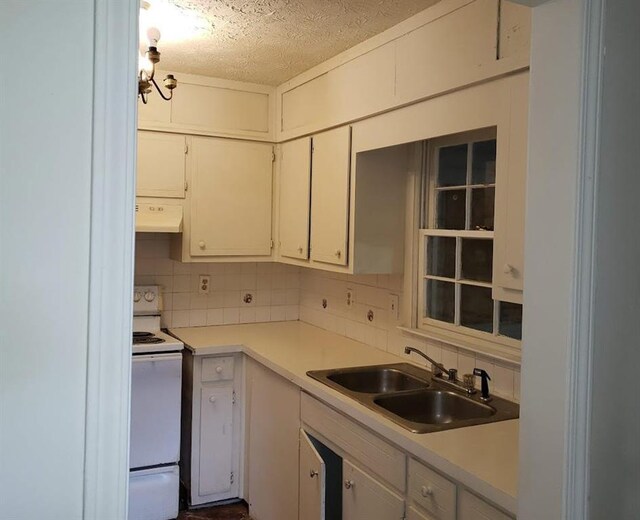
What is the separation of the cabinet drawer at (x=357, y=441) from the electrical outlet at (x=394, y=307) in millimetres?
705

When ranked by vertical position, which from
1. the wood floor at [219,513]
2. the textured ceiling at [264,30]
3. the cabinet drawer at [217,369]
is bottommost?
the wood floor at [219,513]

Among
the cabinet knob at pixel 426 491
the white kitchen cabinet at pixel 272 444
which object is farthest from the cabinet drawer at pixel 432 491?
the white kitchen cabinet at pixel 272 444

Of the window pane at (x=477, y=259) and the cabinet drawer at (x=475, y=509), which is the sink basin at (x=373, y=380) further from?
the cabinet drawer at (x=475, y=509)

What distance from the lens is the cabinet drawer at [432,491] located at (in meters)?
1.76

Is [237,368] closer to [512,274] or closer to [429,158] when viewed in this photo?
[429,158]

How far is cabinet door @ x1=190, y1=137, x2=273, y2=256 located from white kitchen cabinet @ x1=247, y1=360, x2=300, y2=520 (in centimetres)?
75

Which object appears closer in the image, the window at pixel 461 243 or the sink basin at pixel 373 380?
the window at pixel 461 243

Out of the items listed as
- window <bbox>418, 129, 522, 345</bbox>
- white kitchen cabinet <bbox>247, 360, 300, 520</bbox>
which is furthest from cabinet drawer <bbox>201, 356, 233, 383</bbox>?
window <bbox>418, 129, 522, 345</bbox>

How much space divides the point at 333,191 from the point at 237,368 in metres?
1.13

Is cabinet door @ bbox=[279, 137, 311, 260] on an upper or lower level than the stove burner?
upper

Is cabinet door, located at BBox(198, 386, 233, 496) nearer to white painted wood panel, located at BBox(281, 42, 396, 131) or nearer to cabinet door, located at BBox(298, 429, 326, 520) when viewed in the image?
cabinet door, located at BBox(298, 429, 326, 520)

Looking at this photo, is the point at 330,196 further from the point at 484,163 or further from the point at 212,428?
the point at 212,428

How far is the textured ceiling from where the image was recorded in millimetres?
2320

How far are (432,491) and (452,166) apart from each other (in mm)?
1519
